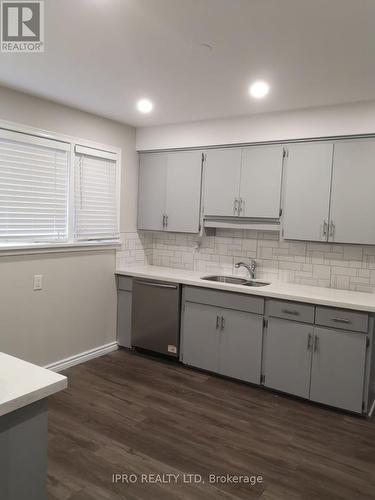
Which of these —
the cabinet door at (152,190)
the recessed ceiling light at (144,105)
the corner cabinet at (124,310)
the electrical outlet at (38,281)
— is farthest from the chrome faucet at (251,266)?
the electrical outlet at (38,281)

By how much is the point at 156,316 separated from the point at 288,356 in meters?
1.41

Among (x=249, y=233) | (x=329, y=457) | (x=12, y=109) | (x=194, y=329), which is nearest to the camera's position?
(x=329, y=457)

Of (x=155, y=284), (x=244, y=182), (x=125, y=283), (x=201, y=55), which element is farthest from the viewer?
(x=125, y=283)

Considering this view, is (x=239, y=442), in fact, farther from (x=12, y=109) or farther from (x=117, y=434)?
(x=12, y=109)

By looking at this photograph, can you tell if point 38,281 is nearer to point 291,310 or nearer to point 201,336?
point 201,336

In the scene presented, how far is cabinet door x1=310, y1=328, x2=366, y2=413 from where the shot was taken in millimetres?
2951

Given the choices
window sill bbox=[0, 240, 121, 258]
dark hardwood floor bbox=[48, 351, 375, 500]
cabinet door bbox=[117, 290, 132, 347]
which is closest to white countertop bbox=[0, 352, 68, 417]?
dark hardwood floor bbox=[48, 351, 375, 500]

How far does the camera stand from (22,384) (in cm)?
128

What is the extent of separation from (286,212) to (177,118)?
1.45m

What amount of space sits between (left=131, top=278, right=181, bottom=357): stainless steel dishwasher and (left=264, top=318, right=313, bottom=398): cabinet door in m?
0.97

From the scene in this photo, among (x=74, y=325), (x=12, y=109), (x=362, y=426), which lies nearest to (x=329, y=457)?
(x=362, y=426)

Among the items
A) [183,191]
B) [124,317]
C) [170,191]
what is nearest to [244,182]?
[183,191]

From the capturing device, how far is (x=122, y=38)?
6.98 ft

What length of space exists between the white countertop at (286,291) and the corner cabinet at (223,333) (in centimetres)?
9
